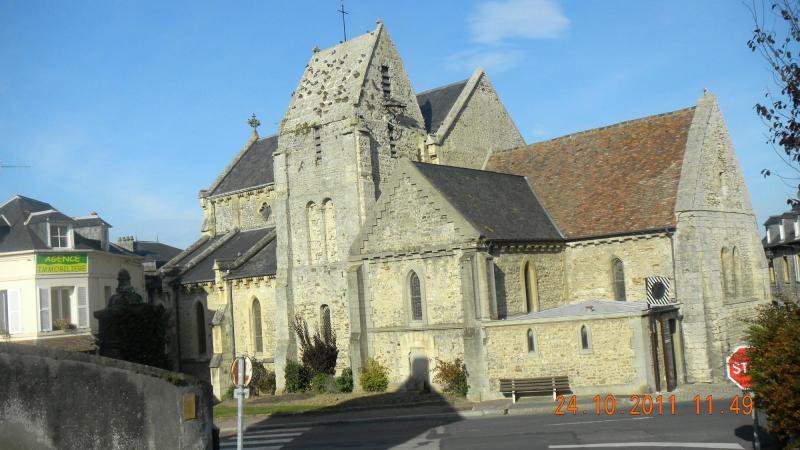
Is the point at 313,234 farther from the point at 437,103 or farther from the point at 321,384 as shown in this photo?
the point at 437,103

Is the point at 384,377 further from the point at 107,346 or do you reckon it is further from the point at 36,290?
the point at 36,290

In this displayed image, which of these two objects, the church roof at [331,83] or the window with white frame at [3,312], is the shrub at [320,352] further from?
the window with white frame at [3,312]

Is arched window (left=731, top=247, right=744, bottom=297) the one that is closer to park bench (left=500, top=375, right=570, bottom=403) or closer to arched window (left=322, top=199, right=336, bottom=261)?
park bench (left=500, top=375, right=570, bottom=403)

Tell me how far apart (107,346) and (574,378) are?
64.7 feet

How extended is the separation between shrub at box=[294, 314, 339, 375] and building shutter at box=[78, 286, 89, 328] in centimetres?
987

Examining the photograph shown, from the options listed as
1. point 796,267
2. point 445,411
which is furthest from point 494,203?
point 796,267

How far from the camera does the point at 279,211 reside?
120 ft

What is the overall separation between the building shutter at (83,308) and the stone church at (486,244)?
591 centimetres

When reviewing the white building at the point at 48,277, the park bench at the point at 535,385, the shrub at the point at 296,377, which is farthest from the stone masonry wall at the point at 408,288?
the white building at the point at 48,277

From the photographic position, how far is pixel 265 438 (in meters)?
22.9

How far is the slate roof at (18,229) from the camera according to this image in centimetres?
3497

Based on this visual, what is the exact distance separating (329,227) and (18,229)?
13.6m

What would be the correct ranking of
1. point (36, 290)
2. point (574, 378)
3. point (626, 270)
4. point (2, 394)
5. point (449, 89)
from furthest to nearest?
point (449, 89) → point (36, 290) → point (626, 270) → point (574, 378) → point (2, 394)

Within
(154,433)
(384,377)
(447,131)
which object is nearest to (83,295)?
(384,377)
